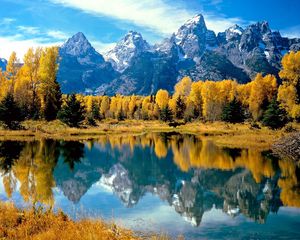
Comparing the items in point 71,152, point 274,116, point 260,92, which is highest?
point 260,92

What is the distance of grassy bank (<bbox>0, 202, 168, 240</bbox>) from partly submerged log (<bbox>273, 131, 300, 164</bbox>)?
3214cm

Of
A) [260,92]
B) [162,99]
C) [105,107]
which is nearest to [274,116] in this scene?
[260,92]

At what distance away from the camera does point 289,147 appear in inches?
1879

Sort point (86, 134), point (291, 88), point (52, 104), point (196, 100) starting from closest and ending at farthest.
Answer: point (291, 88) < point (86, 134) < point (52, 104) < point (196, 100)

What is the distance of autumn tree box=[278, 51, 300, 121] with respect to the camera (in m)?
66.0

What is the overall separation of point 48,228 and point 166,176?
66.8ft

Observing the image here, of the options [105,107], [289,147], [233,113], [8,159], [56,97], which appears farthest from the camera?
[105,107]

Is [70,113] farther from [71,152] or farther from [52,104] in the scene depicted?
[71,152]

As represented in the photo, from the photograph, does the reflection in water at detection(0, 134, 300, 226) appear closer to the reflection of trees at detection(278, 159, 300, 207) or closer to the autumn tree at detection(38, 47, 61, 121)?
the reflection of trees at detection(278, 159, 300, 207)

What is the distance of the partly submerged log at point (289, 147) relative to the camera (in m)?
44.3

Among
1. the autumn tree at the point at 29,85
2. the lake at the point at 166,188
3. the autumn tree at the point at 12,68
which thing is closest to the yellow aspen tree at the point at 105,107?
the autumn tree at the point at 12,68

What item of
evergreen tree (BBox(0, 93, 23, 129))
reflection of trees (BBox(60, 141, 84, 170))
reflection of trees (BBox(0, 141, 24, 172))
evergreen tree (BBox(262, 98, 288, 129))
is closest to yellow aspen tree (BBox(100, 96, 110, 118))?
evergreen tree (BBox(0, 93, 23, 129))

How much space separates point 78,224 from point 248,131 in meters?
58.7

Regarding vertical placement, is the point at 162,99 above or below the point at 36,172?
above
